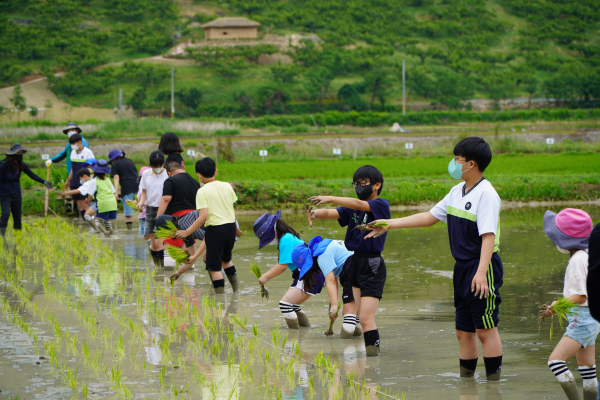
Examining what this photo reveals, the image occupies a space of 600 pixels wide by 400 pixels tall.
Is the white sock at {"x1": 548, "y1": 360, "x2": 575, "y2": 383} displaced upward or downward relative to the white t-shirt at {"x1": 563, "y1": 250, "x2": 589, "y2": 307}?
downward

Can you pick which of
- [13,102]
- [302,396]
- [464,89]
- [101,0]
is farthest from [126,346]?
[101,0]

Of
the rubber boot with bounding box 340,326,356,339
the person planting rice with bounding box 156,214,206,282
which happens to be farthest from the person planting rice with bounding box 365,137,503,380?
the person planting rice with bounding box 156,214,206,282

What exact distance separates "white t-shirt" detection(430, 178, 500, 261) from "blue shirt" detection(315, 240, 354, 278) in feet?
4.97

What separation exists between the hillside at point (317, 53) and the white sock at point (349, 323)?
58199 mm

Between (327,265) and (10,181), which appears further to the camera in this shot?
(10,181)

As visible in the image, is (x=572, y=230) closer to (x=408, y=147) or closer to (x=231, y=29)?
(x=408, y=147)

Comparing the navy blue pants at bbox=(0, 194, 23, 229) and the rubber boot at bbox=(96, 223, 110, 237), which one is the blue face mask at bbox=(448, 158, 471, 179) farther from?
the navy blue pants at bbox=(0, 194, 23, 229)

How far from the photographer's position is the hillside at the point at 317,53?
217 ft

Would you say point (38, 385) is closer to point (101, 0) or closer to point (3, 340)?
point (3, 340)

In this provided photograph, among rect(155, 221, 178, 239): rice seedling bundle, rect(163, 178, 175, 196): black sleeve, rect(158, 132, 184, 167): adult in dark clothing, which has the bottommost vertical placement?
rect(155, 221, 178, 239): rice seedling bundle

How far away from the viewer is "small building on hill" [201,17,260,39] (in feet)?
273

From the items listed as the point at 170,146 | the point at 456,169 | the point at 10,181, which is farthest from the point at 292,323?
the point at 10,181

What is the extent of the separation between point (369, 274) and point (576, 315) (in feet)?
5.88

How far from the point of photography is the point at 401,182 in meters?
18.7
